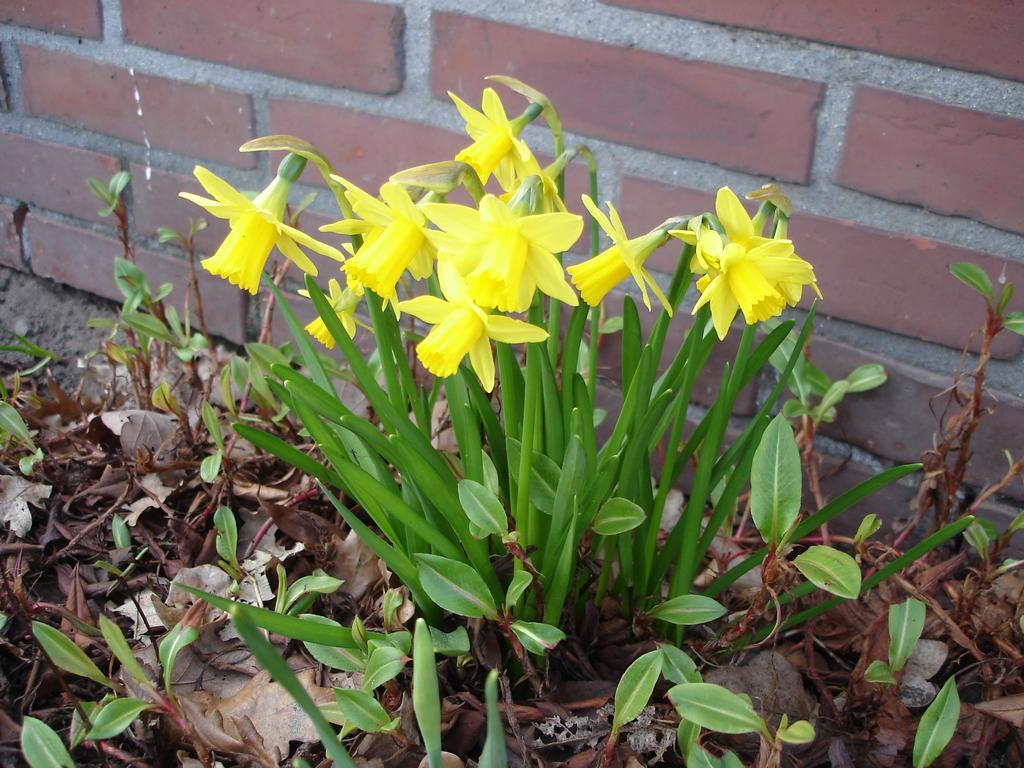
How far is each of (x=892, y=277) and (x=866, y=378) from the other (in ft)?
0.42

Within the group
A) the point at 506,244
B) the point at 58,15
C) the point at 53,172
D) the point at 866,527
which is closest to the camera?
the point at 506,244

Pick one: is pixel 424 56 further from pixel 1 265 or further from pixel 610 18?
pixel 1 265

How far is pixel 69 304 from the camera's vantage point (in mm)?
1614

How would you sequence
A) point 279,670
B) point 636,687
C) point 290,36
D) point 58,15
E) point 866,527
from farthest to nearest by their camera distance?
point 58,15 < point 290,36 < point 866,527 < point 636,687 < point 279,670

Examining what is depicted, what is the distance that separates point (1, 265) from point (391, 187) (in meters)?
1.37

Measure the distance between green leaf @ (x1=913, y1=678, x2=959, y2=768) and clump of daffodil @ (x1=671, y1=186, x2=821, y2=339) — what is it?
1.24ft

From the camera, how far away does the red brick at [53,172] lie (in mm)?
1473

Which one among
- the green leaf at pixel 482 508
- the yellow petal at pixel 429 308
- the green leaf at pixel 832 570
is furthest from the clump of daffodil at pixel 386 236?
the green leaf at pixel 832 570

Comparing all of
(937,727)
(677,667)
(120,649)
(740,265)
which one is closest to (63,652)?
(120,649)

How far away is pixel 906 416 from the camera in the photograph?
112 cm

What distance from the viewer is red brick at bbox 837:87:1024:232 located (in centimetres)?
96

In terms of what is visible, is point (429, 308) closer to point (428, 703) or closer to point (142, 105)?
point (428, 703)

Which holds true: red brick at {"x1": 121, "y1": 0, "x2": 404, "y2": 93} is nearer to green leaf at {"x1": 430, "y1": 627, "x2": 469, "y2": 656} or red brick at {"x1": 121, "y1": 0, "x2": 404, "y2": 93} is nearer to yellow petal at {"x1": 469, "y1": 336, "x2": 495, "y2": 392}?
yellow petal at {"x1": 469, "y1": 336, "x2": 495, "y2": 392}

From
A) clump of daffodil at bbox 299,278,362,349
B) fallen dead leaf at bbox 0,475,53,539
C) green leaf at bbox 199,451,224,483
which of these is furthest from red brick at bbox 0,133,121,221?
clump of daffodil at bbox 299,278,362,349
